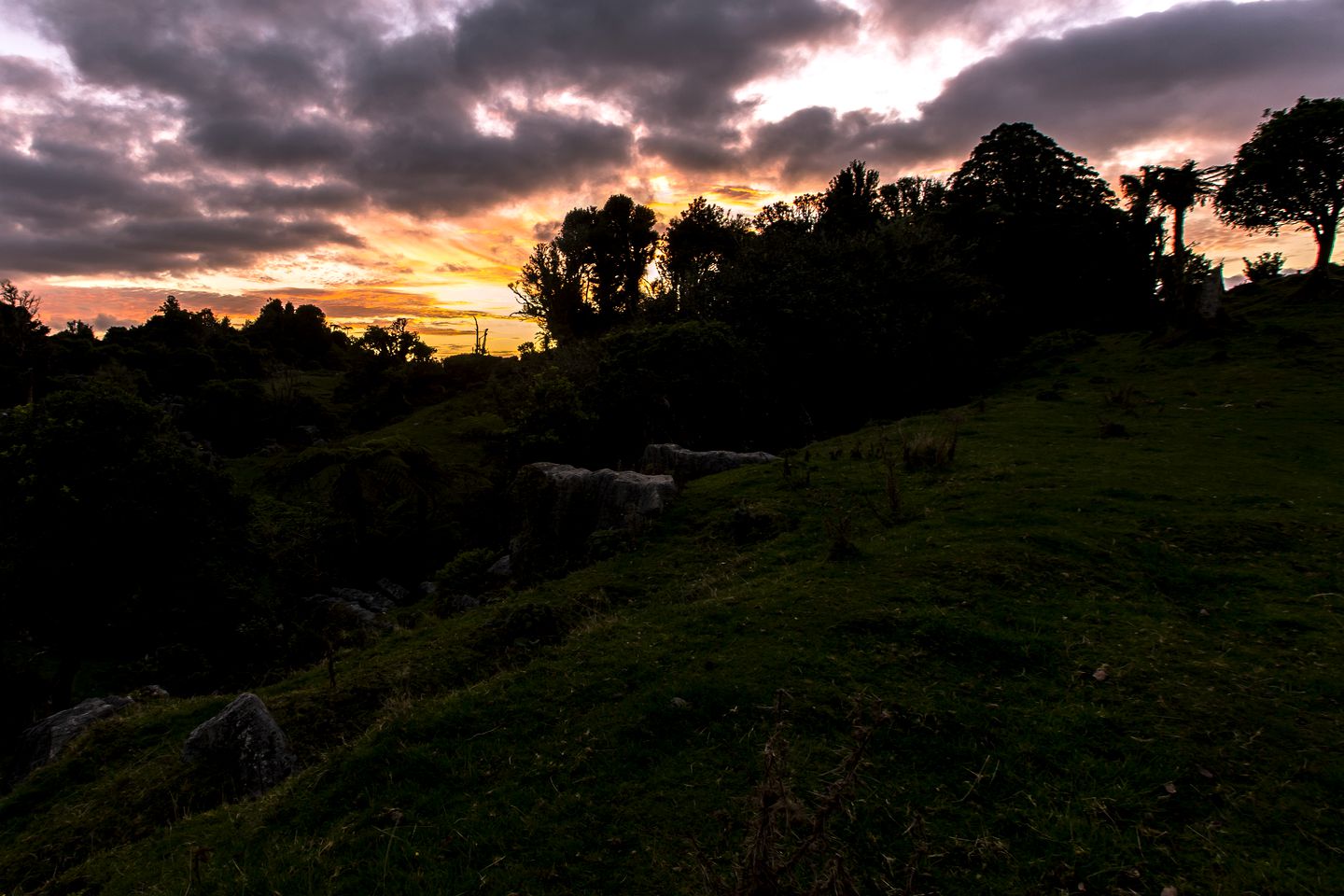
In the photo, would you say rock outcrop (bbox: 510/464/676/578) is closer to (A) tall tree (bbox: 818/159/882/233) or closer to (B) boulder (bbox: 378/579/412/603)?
(B) boulder (bbox: 378/579/412/603)

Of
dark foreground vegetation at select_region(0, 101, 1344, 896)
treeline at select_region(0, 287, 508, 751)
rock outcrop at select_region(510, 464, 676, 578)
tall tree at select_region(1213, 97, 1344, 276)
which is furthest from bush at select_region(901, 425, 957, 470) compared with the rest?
tall tree at select_region(1213, 97, 1344, 276)

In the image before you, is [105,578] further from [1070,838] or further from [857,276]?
[857,276]

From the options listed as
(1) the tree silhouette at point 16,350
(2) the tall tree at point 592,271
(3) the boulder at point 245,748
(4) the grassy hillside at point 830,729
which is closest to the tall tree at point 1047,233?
(2) the tall tree at point 592,271

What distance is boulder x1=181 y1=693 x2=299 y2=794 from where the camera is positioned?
6.07 m

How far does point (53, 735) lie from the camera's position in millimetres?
9117

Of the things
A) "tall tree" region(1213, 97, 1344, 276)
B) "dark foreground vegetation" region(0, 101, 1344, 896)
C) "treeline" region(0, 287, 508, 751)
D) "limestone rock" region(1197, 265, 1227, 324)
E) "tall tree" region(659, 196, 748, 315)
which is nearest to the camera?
"dark foreground vegetation" region(0, 101, 1344, 896)

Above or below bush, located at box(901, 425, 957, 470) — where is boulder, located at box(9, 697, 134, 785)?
below

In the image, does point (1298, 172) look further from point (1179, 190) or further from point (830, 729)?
point (830, 729)

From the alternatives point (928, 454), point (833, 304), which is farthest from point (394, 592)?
point (833, 304)

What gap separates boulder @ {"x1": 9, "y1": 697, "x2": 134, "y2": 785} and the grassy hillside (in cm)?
A: 102

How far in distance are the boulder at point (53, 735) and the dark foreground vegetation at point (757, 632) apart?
796 mm

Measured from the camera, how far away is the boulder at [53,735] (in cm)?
873

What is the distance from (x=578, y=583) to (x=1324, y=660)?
8.62m

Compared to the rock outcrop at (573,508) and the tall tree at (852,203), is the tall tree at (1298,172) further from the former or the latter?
the rock outcrop at (573,508)
